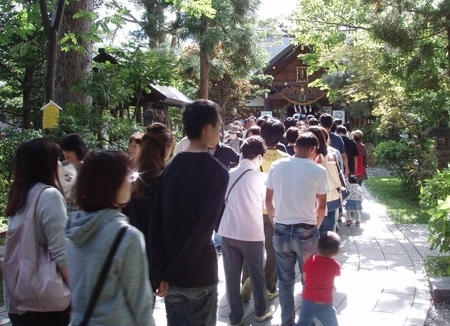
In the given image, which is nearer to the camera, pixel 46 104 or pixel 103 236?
pixel 103 236

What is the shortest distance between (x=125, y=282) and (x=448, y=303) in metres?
4.37

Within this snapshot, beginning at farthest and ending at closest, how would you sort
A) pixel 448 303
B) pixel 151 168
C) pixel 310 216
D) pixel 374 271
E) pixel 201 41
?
pixel 201 41 < pixel 374 271 < pixel 448 303 < pixel 310 216 < pixel 151 168

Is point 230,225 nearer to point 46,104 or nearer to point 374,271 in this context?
point 374,271

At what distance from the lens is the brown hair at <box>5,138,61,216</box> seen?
297cm

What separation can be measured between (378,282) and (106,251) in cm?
470

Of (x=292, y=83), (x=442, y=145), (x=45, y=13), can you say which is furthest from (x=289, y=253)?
(x=292, y=83)

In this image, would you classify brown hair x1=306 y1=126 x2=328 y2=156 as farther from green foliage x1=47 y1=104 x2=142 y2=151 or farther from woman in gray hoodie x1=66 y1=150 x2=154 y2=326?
woman in gray hoodie x1=66 y1=150 x2=154 y2=326

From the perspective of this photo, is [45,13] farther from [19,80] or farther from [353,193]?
[19,80]

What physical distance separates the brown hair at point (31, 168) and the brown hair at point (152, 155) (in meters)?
0.70

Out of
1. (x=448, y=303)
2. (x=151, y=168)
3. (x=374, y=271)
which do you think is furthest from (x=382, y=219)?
(x=151, y=168)

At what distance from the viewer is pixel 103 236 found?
225 centimetres

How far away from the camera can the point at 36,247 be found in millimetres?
2902

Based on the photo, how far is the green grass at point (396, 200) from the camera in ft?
34.0

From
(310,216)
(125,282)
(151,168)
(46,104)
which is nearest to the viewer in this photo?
(125,282)
